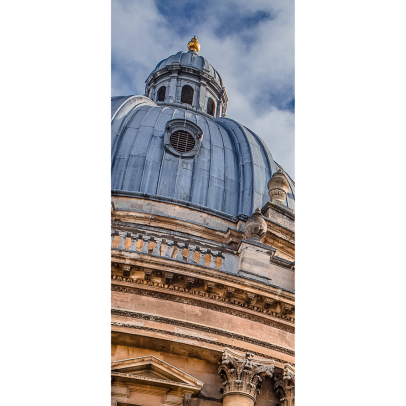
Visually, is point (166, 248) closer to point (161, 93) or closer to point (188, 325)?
point (188, 325)

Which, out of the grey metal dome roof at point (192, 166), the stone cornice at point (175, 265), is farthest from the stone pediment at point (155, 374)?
the grey metal dome roof at point (192, 166)

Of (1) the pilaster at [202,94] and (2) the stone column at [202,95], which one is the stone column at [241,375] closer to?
(2) the stone column at [202,95]

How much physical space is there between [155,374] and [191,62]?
23.6m

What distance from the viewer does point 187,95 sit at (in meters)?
30.4

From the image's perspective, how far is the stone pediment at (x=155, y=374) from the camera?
1032cm

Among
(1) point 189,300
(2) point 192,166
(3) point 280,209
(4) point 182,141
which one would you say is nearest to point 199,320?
(1) point 189,300

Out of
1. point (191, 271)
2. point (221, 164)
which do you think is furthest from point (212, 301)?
point (221, 164)

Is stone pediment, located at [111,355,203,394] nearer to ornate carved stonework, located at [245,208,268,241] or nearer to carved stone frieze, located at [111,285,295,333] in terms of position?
carved stone frieze, located at [111,285,295,333]

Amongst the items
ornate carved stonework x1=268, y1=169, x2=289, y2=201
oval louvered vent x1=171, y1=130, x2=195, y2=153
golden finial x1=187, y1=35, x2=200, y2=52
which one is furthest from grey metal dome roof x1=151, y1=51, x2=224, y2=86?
ornate carved stonework x1=268, y1=169, x2=289, y2=201

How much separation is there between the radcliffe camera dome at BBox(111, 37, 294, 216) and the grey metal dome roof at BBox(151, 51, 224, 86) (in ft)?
19.5
